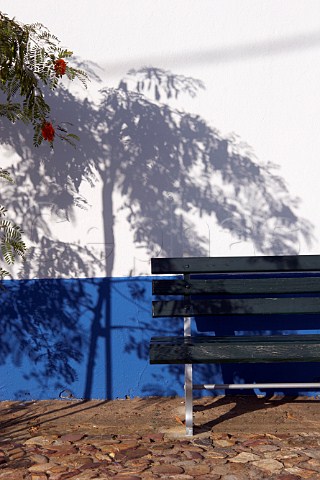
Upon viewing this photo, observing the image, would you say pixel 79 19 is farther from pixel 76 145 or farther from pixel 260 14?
pixel 260 14

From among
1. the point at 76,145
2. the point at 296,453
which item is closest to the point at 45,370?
the point at 76,145

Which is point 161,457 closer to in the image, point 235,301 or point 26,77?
point 235,301

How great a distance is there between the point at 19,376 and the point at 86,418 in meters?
0.71

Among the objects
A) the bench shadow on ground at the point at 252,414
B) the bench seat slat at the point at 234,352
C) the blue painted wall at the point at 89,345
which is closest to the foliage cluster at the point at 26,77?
the blue painted wall at the point at 89,345

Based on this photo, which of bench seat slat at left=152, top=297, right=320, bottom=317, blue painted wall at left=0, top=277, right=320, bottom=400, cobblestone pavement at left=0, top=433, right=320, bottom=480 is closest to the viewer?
cobblestone pavement at left=0, top=433, right=320, bottom=480

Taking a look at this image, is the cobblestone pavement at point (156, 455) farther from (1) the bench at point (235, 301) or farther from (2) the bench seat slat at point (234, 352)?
(2) the bench seat slat at point (234, 352)

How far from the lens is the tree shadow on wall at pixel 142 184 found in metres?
5.41

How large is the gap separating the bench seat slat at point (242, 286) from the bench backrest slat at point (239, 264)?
0.37 ft

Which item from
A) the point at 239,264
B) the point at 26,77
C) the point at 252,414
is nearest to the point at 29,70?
the point at 26,77

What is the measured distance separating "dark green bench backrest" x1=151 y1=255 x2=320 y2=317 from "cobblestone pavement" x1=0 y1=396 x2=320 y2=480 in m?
0.77

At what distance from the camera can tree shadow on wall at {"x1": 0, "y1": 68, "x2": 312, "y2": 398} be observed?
17.8ft

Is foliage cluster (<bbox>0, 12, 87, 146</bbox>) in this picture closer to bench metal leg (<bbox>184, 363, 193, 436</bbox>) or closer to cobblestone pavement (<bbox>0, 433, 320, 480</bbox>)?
bench metal leg (<bbox>184, 363, 193, 436</bbox>)

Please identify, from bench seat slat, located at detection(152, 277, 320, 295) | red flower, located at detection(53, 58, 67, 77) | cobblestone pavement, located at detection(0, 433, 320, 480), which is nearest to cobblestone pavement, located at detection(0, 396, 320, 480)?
cobblestone pavement, located at detection(0, 433, 320, 480)

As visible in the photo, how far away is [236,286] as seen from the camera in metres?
4.86
